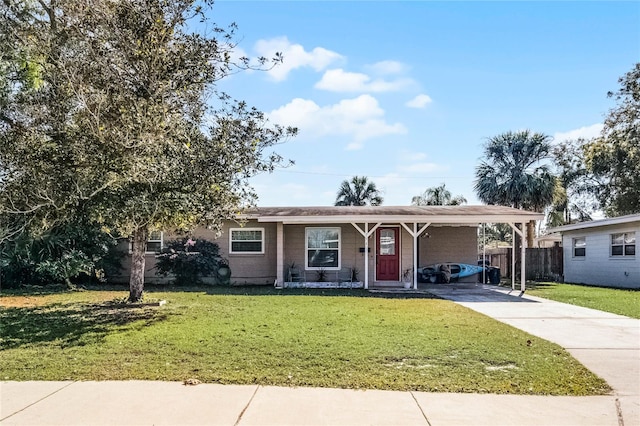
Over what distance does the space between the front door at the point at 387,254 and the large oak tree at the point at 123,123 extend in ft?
27.0

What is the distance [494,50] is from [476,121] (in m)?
5.80

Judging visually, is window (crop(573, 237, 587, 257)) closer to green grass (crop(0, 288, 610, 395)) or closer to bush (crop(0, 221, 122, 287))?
green grass (crop(0, 288, 610, 395))

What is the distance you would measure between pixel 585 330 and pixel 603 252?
13.5 meters

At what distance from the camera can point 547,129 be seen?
23.4m

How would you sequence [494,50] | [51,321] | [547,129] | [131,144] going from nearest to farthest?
[131,144]
[51,321]
[494,50]
[547,129]

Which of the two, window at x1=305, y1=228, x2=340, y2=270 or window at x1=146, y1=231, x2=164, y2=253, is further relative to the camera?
window at x1=146, y1=231, x2=164, y2=253

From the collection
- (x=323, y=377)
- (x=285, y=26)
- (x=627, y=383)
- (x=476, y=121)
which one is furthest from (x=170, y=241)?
(x=627, y=383)

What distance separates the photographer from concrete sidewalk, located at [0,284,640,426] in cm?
403

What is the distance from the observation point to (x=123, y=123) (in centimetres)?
725

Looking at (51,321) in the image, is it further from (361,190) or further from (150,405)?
(361,190)

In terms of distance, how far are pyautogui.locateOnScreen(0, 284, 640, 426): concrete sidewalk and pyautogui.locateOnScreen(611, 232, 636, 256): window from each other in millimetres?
15222

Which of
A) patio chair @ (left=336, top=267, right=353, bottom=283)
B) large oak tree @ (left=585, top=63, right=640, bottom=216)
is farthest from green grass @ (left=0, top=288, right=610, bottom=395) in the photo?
large oak tree @ (left=585, top=63, right=640, bottom=216)

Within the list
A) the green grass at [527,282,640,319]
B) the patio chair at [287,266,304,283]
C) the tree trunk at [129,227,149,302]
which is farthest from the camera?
the patio chair at [287,266,304,283]

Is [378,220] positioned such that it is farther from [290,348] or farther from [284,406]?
[284,406]
